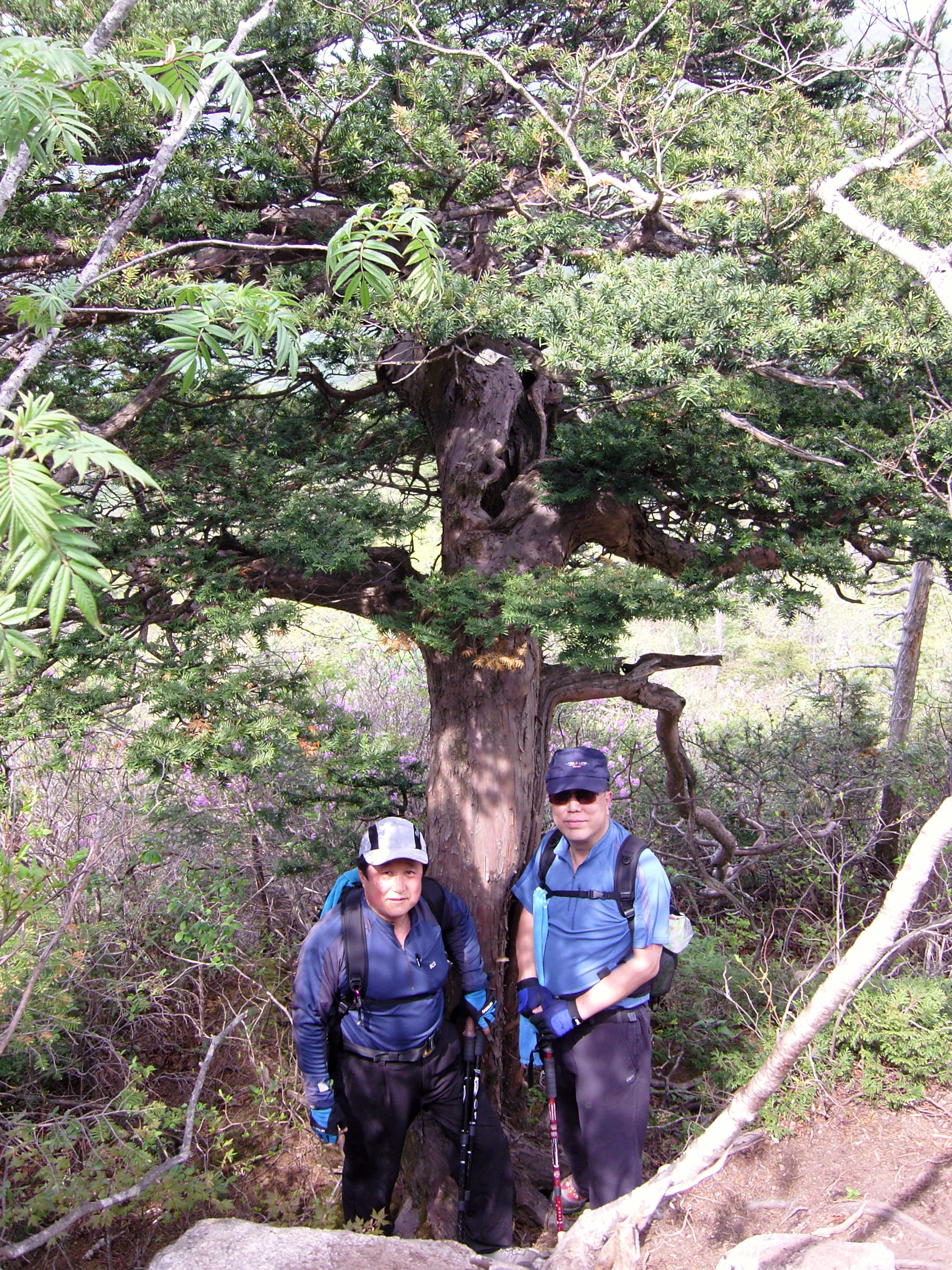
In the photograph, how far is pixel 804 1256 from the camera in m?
2.56

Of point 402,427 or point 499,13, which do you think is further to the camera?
point 402,427

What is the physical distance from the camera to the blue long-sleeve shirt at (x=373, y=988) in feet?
11.9

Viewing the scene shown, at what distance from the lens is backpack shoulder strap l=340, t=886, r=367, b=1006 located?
143 inches

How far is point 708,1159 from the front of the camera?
235cm

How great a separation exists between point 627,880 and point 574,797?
0.42m

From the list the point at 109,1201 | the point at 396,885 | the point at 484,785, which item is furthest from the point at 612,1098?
the point at 109,1201

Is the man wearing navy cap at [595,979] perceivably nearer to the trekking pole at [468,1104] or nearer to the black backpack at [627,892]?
the black backpack at [627,892]

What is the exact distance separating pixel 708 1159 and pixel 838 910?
3.58 metres

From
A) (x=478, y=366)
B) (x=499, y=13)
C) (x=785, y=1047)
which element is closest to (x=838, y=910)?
(x=785, y=1047)

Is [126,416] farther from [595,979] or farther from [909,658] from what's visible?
[909,658]

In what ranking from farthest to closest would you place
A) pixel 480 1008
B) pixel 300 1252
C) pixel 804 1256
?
pixel 480 1008
pixel 300 1252
pixel 804 1256

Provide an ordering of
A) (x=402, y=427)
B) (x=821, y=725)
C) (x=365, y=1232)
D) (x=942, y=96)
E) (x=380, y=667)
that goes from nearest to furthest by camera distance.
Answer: (x=365, y=1232)
(x=942, y=96)
(x=402, y=427)
(x=821, y=725)
(x=380, y=667)

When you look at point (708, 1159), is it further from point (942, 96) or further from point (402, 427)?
point (402, 427)

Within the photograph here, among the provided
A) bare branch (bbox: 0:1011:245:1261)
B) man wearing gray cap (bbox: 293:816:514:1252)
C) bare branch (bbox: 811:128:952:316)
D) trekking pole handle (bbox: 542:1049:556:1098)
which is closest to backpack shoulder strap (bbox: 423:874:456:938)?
man wearing gray cap (bbox: 293:816:514:1252)
